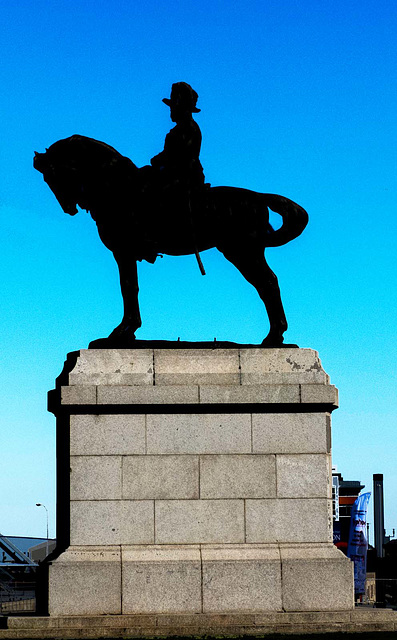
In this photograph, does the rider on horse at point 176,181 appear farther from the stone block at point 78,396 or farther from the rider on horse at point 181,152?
the stone block at point 78,396

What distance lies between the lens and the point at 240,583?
16.5 m

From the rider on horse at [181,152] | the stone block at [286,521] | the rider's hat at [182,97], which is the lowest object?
the stone block at [286,521]

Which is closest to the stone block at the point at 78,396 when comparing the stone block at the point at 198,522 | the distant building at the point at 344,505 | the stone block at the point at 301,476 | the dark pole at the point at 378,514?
the stone block at the point at 198,522

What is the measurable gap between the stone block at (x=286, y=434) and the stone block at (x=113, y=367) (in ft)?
5.75

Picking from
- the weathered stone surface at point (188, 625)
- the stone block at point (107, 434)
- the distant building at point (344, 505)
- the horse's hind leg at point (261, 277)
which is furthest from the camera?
the distant building at point (344, 505)

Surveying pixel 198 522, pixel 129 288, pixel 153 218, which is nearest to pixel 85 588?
pixel 198 522

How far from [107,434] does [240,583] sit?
2.86m

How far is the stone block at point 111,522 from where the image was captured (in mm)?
16734

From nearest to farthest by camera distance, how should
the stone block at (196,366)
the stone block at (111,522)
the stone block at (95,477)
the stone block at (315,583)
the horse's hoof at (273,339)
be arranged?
the stone block at (315,583) → the stone block at (111,522) → the stone block at (95,477) → the stone block at (196,366) → the horse's hoof at (273,339)

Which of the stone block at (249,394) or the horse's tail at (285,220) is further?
the horse's tail at (285,220)

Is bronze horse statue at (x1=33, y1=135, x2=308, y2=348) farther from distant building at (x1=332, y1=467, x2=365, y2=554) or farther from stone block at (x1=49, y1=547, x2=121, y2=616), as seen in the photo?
distant building at (x1=332, y1=467, x2=365, y2=554)

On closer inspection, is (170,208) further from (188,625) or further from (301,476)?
(188,625)

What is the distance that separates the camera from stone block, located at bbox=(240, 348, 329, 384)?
1728cm

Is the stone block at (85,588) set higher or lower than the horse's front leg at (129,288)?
lower
